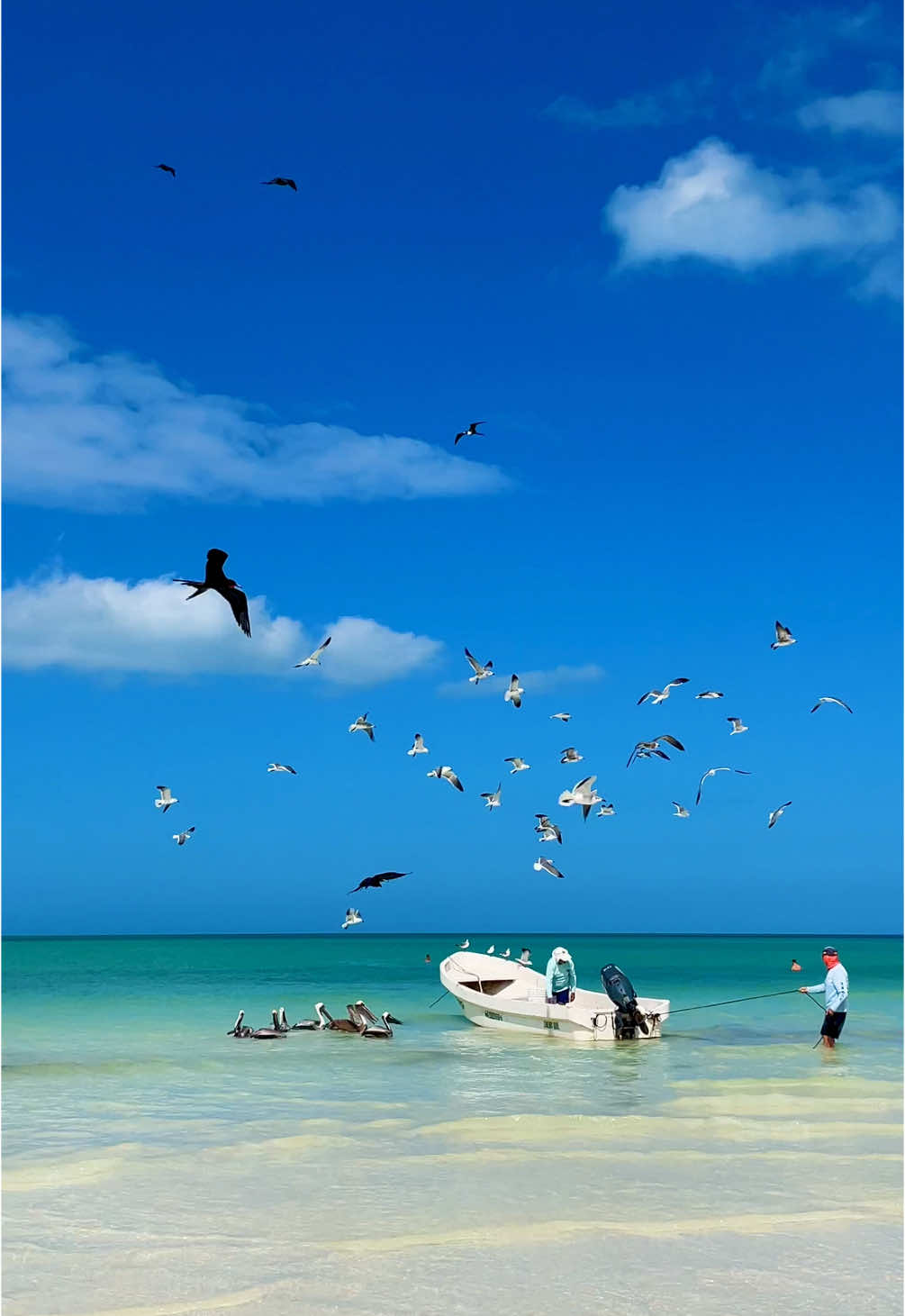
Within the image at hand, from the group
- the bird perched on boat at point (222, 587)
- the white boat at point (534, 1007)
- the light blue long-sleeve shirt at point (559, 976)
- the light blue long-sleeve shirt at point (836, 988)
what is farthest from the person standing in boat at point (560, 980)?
the bird perched on boat at point (222, 587)

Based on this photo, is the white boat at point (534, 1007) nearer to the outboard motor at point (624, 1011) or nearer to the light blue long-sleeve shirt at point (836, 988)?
the outboard motor at point (624, 1011)

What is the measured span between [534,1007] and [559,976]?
977mm

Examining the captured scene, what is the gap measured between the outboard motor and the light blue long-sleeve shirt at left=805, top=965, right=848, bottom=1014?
3921 millimetres

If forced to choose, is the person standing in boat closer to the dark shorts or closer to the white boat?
the white boat

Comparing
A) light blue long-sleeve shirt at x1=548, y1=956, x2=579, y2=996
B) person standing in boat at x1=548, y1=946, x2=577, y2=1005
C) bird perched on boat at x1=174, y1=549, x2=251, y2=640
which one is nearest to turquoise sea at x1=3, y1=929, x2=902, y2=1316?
person standing in boat at x1=548, y1=946, x2=577, y2=1005

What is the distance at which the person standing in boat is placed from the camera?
94.6 ft

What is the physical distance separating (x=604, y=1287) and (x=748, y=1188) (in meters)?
3.97

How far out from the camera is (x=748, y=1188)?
43.8ft

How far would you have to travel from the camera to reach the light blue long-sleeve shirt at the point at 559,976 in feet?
96.0

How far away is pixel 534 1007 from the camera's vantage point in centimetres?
2911

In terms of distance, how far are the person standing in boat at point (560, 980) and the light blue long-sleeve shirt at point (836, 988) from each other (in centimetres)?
576

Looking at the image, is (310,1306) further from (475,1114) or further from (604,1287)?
(475,1114)

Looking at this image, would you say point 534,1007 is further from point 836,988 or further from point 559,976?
point 836,988

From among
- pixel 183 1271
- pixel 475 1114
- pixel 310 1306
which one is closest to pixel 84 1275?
pixel 183 1271
